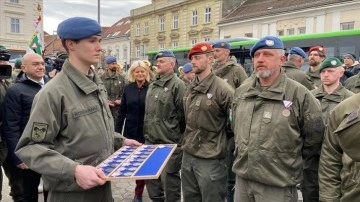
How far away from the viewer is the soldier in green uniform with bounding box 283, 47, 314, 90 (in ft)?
17.9

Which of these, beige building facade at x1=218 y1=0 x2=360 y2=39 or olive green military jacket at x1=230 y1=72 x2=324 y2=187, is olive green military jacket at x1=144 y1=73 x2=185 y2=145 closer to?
olive green military jacket at x1=230 y1=72 x2=324 y2=187

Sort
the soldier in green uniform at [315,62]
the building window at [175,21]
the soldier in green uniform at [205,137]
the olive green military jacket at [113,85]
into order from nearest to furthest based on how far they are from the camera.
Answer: the soldier in green uniform at [205,137]
the soldier in green uniform at [315,62]
the olive green military jacket at [113,85]
the building window at [175,21]

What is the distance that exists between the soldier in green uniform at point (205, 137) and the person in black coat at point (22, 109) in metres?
1.87

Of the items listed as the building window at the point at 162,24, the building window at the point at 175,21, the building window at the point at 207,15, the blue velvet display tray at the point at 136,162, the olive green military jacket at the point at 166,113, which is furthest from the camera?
the building window at the point at 162,24

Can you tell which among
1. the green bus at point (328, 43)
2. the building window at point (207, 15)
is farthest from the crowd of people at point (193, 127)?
the building window at point (207, 15)

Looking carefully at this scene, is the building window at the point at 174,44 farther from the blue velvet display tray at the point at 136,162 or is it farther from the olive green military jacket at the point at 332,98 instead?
the blue velvet display tray at the point at 136,162

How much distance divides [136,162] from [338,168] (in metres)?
1.46

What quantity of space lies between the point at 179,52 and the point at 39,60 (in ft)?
58.3

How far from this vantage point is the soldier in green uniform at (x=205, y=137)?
13.3 ft

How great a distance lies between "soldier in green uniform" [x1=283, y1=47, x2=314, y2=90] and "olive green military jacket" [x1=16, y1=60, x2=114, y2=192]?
→ 375 cm

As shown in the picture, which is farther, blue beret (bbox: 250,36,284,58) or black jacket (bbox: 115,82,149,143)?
black jacket (bbox: 115,82,149,143)

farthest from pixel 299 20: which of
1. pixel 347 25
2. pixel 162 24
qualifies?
pixel 162 24

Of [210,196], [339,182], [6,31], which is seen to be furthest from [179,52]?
[6,31]

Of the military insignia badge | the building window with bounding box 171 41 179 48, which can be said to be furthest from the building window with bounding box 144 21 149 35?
the military insignia badge
